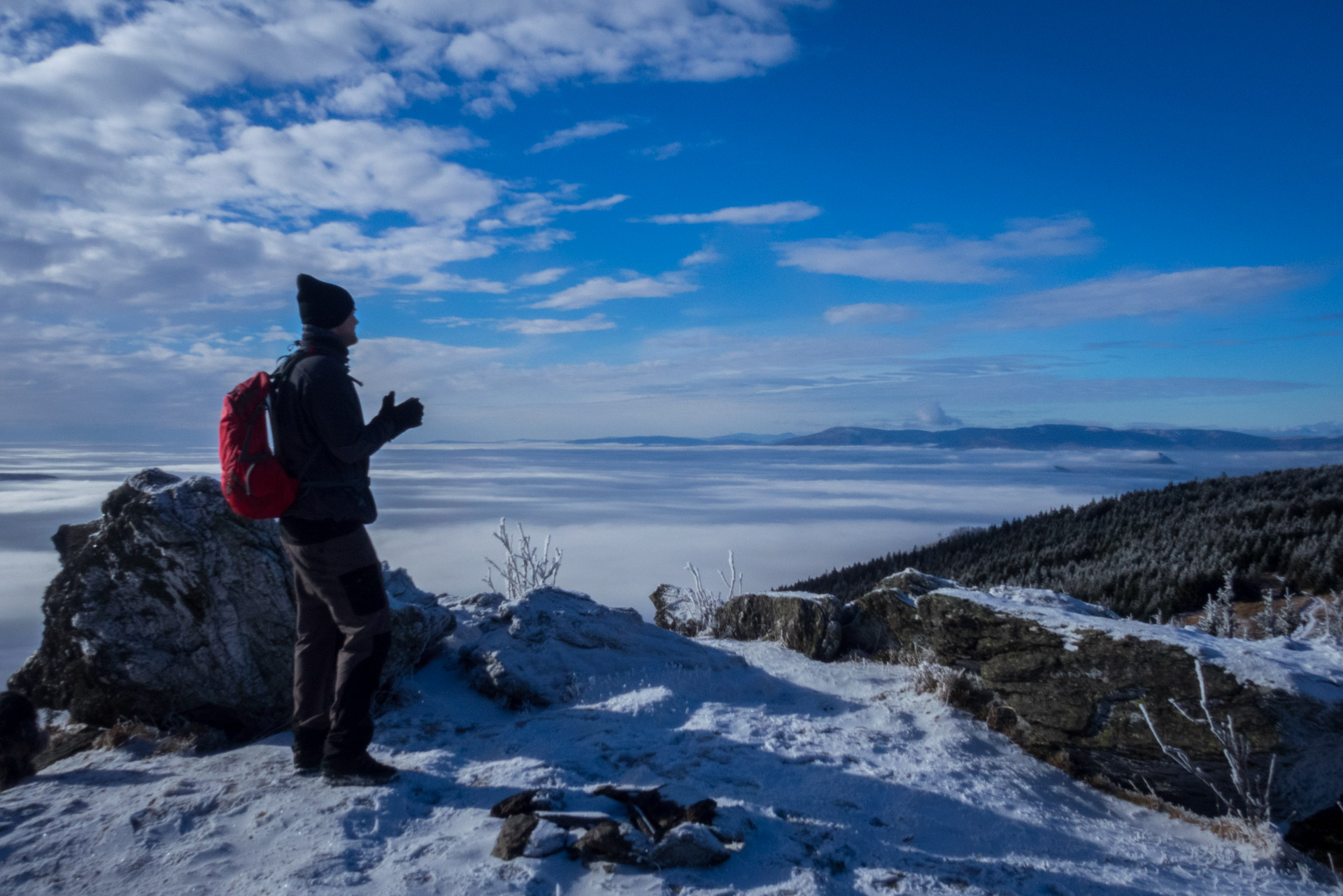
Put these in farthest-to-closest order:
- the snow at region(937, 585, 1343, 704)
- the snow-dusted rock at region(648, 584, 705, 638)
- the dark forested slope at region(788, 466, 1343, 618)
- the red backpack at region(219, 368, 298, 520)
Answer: the dark forested slope at region(788, 466, 1343, 618), the snow-dusted rock at region(648, 584, 705, 638), the snow at region(937, 585, 1343, 704), the red backpack at region(219, 368, 298, 520)

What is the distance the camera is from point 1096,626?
3926mm

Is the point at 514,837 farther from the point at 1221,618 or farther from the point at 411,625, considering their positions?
the point at 1221,618

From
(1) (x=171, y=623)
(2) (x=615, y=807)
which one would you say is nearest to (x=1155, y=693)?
(2) (x=615, y=807)

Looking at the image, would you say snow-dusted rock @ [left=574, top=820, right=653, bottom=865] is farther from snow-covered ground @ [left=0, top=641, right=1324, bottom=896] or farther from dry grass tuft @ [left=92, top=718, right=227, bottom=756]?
dry grass tuft @ [left=92, top=718, right=227, bottom=756]

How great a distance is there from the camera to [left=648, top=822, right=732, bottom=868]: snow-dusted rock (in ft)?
8.50

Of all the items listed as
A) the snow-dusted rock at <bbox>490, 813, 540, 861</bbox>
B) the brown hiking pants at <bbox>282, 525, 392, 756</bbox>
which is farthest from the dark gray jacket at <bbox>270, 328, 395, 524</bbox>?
the snow-dusted rock at <bbox>490, 813, 540, 861</bbox>

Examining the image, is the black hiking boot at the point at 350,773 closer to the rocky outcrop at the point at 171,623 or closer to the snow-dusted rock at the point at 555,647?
the rocky outcrop at the point at 171,623

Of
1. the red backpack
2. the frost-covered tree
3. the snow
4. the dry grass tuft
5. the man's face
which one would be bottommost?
the frost-covered tree

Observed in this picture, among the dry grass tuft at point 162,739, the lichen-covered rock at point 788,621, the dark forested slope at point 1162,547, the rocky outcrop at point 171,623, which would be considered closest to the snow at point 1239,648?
the lichen-covered rock at point 788,621

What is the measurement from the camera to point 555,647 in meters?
5.20

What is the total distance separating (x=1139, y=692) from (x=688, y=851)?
104 inches

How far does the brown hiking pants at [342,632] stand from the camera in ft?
10.5

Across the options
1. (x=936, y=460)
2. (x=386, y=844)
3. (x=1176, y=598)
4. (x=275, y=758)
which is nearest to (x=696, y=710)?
(x=386, y=844)

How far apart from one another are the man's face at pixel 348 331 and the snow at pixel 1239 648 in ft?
13.3
